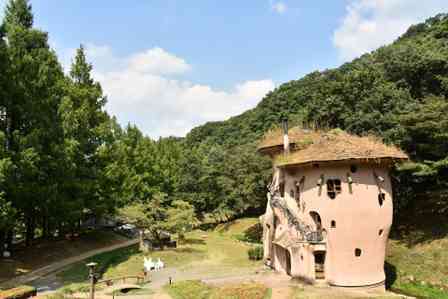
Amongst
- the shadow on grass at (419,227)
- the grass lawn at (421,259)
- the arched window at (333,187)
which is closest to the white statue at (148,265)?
the arched window at (333,187)

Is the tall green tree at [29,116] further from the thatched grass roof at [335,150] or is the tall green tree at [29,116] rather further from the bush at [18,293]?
the thatched grass roof at [335,150]

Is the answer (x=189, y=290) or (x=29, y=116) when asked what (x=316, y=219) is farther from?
(x=29, y=116)

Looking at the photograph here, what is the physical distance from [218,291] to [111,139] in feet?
71.7

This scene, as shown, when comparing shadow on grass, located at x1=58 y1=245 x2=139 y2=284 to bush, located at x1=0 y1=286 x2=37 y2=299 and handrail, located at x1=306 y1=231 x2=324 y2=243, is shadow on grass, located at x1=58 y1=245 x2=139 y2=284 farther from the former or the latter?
handrail, located at x1=306 y1=231 x2=324 y2=243

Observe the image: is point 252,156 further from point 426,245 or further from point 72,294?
point 72,294

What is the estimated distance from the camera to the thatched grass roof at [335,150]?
76.9ft

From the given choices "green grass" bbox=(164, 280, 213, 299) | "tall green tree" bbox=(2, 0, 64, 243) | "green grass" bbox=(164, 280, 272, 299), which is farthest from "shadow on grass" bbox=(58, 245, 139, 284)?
"green grass" bbox=(164, 280, 272, 299)

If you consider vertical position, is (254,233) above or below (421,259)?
below

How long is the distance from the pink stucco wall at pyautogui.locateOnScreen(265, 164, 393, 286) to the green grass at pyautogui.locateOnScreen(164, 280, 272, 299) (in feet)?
12.0

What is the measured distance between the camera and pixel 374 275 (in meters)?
24.0

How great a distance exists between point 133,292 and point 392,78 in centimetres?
3478

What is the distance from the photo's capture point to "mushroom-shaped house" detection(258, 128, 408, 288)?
2353cm

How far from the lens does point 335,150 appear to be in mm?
24000

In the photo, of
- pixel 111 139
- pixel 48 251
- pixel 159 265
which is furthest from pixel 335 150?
pixel 48 251
